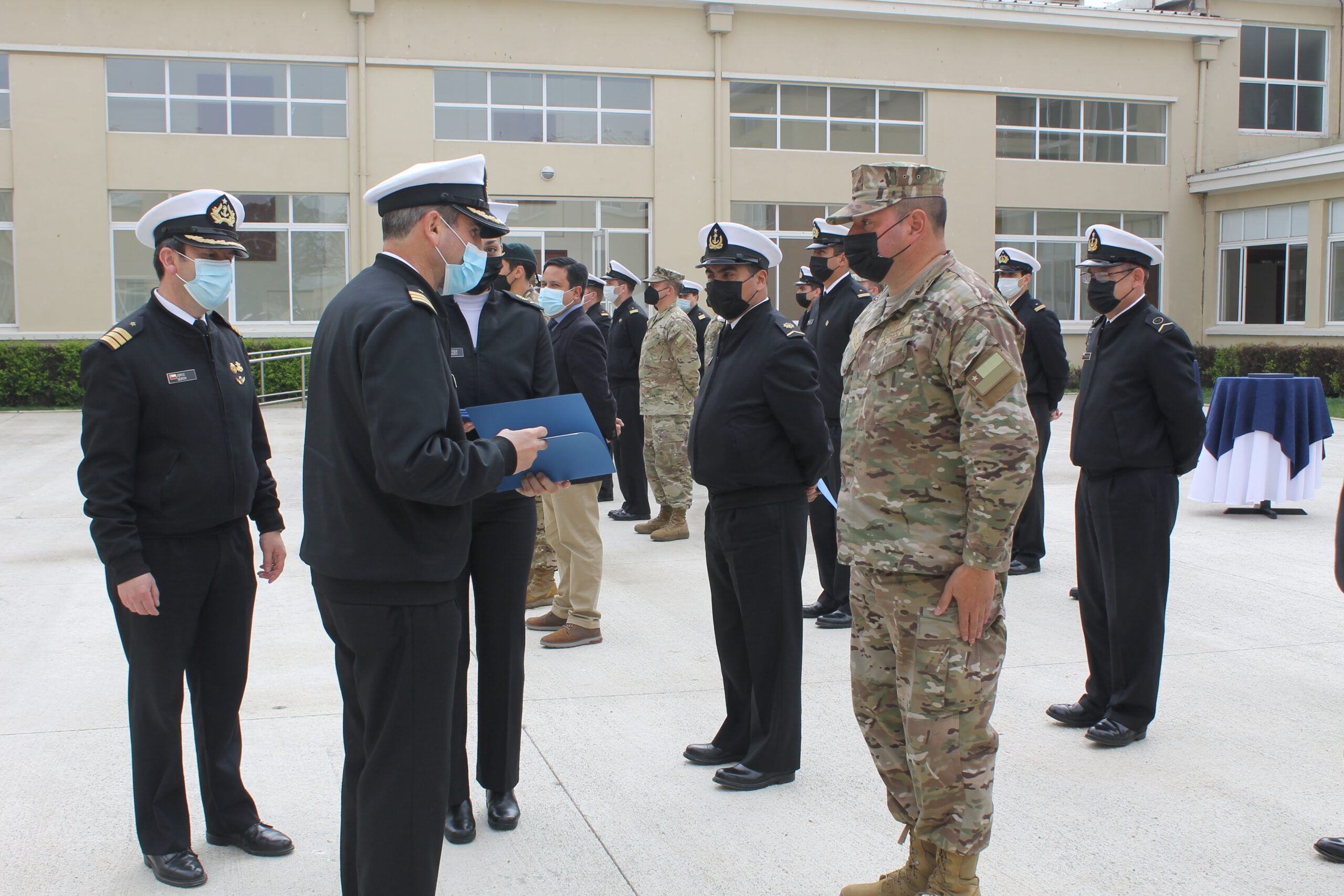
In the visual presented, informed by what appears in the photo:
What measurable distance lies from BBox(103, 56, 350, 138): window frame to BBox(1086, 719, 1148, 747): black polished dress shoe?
19644 mm

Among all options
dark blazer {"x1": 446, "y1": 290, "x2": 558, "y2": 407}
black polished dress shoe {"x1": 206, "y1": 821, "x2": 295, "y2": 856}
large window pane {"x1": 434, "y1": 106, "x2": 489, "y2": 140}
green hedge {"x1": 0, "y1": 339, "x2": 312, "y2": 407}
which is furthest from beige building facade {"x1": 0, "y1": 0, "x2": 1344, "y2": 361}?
black polished dress shoe {"x1": 206, "y1": 821, "x2": 295, "y2": 856}

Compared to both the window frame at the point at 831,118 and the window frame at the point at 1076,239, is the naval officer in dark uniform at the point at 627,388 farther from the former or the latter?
the window frame at the point at 1076,239

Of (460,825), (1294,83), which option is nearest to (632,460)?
(460,825)

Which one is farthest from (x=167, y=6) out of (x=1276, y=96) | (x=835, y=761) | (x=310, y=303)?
(x=1276, y=96)

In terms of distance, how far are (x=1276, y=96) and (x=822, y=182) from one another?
11.7 meters

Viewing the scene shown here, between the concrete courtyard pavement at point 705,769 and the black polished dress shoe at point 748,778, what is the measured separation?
64 millimetres

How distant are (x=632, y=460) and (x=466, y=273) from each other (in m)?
7.05

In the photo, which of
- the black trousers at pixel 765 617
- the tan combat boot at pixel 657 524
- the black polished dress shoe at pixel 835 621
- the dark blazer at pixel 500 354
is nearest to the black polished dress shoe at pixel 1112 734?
the black trousers at pixel 765 617

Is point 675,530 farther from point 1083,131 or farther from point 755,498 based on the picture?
point 1083,131

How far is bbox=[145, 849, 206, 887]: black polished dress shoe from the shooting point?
3.29 metres

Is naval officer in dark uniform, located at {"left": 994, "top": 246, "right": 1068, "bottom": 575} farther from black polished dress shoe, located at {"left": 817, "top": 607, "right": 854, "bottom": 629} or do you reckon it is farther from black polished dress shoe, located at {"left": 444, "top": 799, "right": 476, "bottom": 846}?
black polished dress shoe, located at {"left": 444, "top": 799, "right": 476, "bottom": 846}

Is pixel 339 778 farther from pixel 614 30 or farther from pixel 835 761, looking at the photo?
Answer: pixel 614 30

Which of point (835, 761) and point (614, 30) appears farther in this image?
point (614, 30)

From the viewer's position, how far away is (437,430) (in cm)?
247
